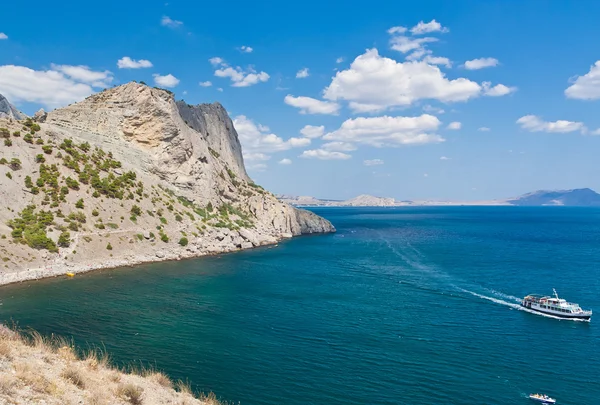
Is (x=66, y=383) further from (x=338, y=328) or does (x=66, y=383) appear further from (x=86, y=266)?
(x=86, y=266)

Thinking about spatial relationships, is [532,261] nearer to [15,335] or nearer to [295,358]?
[295,358]

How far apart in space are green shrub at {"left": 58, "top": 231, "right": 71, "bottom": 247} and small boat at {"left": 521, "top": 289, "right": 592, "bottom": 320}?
208 ft

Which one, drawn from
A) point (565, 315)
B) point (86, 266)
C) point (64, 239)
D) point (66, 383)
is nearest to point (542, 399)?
point (565, 315)

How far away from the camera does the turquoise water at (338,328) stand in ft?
83.9

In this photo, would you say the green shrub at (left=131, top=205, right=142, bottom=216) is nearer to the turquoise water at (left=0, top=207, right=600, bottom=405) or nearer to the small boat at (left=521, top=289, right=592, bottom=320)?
the turquoise water at (left=0, top=207, right=600, bottom=405)

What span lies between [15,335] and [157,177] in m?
76.0

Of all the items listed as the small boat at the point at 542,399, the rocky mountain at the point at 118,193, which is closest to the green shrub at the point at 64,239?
the rocky mountain at the point at 118,193

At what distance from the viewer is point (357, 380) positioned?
2602cm

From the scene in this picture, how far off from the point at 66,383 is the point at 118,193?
66403 millimetres

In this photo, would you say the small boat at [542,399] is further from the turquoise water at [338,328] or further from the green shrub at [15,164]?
the green shrub at [15,164]

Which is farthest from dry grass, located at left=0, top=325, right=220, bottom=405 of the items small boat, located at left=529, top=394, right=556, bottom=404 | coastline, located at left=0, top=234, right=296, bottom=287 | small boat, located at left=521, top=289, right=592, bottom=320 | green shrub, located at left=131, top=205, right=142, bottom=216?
green shrub, located at left=131, top=205, right=142, bottom=216

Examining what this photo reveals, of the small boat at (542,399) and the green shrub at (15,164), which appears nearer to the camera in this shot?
the small boat at (542,399)

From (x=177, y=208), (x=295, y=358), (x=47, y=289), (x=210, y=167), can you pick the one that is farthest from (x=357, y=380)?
(x=210, y=167)

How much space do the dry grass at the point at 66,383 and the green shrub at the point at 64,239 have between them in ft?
145
